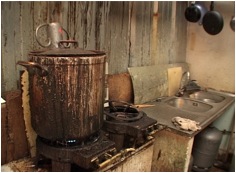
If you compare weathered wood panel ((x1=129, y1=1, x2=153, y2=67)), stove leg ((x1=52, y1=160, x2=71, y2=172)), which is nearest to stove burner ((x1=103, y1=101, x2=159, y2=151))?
stove leg ((x1=52, y1=160, x2=71, y2=172))

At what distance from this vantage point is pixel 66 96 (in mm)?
957

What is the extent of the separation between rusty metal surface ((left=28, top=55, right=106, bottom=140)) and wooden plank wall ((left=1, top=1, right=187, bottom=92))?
0.31m

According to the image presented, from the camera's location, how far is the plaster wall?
2.49 m

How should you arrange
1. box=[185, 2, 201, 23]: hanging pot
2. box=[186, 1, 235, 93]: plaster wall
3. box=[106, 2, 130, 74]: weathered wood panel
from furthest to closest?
box=[186, 1, 235, 93]: plaster wall, box=[185, 2, 201, 23]: hanging pot, box=[106, 2, 130, 74]: weathered wood panel

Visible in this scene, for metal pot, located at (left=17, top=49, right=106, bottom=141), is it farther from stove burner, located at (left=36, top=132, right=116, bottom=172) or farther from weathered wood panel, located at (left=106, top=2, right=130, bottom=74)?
weathered wood panel, located at (left=106, top=2, right=130, bottom=74)

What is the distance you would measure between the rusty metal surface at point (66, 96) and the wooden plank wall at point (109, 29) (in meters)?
0.31

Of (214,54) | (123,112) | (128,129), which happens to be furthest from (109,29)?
(214,54)

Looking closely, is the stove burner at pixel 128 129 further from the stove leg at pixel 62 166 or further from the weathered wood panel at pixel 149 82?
the weathered wood panel at pixel 149 82

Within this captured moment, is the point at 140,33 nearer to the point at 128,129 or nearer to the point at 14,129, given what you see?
the point at 128,129

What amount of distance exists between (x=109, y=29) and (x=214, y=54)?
1.58 m

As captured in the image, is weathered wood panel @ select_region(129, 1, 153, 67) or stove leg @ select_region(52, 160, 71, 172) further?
weathered wood panel @ select_region(129, 1, 153, 67)

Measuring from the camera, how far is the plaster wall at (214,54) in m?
2.49

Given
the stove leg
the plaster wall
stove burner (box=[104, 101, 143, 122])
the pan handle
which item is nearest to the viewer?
the pan handle

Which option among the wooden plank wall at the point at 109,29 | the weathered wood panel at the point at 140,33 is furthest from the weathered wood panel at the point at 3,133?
the weathered wood panel at the point at 140,33
